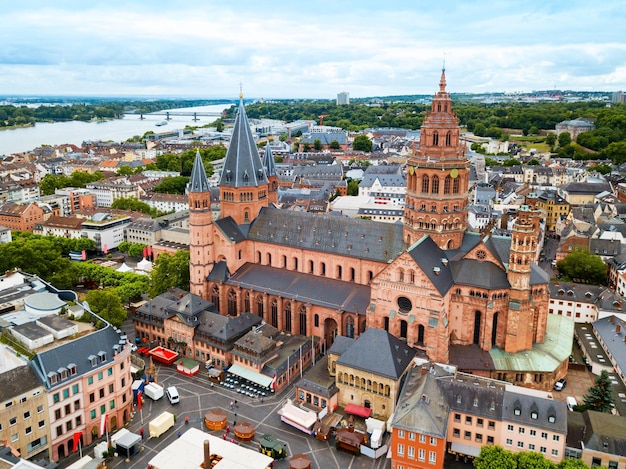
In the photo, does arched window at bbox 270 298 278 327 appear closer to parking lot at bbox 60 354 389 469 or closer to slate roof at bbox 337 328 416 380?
parking lot at bbox 60 354 389 469

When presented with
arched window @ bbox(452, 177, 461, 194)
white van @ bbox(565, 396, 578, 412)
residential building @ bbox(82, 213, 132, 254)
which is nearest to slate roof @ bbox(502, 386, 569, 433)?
white van @ bbox(565, 396, 578, 412)

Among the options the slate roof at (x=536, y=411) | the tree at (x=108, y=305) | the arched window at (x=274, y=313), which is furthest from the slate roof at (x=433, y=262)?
the tree at (x=108, y=305)

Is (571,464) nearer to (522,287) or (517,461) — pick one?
(517,461)

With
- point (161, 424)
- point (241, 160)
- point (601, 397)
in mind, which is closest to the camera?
point (161, 424)

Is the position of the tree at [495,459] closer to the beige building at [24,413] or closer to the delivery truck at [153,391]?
the delivery truck at [153,391]

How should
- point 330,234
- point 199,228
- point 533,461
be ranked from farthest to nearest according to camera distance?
1. point 199,228
2. point 330,234
3. point 533,461

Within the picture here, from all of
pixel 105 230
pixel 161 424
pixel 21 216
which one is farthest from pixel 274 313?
pixel 21 216

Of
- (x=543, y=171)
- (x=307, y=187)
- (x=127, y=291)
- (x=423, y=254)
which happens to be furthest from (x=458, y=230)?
(x=543, y=171)
